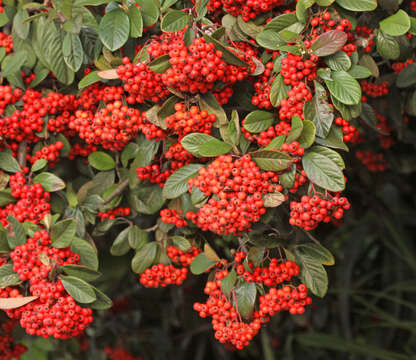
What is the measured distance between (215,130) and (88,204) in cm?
51

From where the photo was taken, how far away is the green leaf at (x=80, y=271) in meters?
1.35

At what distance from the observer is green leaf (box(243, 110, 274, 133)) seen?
1262 mm

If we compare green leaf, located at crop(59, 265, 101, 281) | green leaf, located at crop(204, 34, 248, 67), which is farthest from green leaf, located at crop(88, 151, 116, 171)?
green leaf, located at crop(204, 34, 248, 67)

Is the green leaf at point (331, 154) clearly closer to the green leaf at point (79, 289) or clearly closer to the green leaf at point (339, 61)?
the green leaf at point (339, 61)

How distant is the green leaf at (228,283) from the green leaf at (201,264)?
85mm

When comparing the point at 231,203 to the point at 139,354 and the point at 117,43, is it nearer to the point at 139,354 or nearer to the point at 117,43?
the point at 117,43

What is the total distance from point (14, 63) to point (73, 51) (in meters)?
0.19

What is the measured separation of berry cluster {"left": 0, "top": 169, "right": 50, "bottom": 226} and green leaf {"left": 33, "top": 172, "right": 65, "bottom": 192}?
2cm

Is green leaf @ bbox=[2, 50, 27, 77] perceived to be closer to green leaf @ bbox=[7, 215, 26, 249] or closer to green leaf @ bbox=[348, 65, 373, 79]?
green leaf @ bbox=[7, 215, 26, 249]

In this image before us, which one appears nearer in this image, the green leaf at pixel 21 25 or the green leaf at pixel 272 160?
→ the green leaf at pixel 272 160

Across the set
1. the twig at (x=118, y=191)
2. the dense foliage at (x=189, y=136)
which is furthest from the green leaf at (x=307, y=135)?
the twig at (x=118, y=191)

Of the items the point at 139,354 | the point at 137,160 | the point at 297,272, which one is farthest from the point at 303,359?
the point at 137,160

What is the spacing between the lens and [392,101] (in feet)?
5.68

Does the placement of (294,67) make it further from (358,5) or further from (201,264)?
(201,264)
